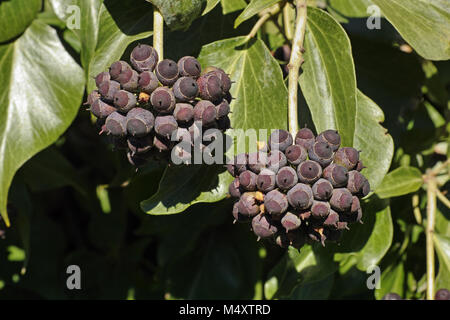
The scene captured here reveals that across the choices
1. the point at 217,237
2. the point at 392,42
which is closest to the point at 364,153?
the point at 392,42

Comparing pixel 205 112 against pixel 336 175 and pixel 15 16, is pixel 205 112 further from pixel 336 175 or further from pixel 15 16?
pixel 15 16

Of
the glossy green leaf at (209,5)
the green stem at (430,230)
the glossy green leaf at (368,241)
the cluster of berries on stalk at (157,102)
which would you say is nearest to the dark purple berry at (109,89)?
the cluster of berries on stalk at (157,102)

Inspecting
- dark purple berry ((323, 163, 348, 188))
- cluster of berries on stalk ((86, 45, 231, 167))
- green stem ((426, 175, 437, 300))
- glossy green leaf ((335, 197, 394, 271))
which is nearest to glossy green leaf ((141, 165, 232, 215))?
cluster of berries on stalk ((86, 45, 231, 167))

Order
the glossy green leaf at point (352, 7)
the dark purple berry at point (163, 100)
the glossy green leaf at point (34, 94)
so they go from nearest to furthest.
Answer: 1. the dark purple berry at point (163, 100)
2. the glossy green leaf at point (34, 94)
3. the glossy green leaf at point (352, 7)

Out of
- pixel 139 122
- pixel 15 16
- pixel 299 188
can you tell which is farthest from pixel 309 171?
pixel 15 16

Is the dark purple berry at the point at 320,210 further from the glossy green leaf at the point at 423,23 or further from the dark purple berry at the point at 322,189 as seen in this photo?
the glossy green leaf at the point at 423,23

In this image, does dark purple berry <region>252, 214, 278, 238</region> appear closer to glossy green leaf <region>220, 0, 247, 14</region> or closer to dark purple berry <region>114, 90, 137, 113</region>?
dark purple berry <region>114, 90, 137, 113</region>
